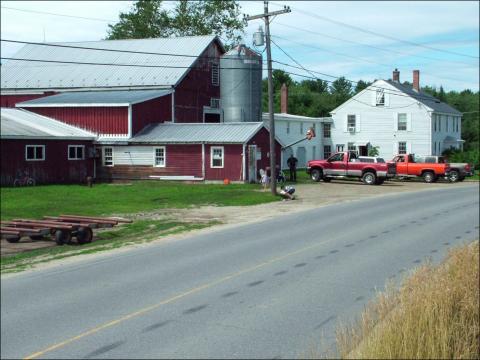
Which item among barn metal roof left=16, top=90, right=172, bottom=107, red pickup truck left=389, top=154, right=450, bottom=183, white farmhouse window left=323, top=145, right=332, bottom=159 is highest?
barn metal roof left=16, top=90, right=172, bottom=107

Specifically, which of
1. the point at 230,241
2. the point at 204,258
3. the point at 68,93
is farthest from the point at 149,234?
the point at 68,93

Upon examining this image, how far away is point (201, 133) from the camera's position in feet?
132

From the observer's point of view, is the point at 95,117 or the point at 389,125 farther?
the point at 389,125

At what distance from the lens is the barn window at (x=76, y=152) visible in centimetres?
3928

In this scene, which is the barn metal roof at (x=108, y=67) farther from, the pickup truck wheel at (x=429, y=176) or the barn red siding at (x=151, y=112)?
the pickup truck wheel at (x=429, y=176)

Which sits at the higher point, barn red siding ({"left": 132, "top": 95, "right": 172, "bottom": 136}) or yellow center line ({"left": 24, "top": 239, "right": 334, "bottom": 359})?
barn red siding ({"left": 132, "top": 95, "right": 172, "bottom": 136})

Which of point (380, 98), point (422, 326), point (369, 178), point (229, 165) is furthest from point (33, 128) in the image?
point (422, 326)

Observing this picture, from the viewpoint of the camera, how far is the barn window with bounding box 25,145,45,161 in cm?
3531

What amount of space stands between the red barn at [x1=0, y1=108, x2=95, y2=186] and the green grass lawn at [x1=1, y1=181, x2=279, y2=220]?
5.65ft

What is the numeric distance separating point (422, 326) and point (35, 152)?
3229 cm

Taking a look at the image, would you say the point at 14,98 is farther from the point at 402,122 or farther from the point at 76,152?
the point at 402,122

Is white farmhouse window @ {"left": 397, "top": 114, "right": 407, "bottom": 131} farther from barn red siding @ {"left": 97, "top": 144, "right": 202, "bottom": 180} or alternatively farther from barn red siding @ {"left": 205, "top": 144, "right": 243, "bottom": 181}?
barn red siding @ {"left": 97, "top": 144, "right": 202, "bottom": 180}

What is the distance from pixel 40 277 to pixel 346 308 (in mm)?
5557

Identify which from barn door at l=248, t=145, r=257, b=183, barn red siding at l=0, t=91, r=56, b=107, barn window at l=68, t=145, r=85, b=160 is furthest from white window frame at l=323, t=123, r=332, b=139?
barn window at l=68, t=145, r=85, b=160
